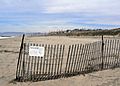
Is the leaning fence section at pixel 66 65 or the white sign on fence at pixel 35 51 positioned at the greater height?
the white sign on fence at pixel 35 51

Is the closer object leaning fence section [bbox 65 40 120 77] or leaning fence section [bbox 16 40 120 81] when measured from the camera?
leaning fence section [bbox 16 40 120 81]

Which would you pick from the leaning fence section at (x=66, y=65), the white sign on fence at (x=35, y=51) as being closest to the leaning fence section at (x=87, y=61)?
the leaning fence section at (x=66, y=65)

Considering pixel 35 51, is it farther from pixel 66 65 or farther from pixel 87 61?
pixel 87 61

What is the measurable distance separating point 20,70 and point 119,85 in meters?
3.89

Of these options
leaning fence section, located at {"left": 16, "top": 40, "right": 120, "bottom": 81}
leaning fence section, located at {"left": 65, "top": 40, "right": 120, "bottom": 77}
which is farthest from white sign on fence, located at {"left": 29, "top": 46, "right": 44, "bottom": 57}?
leaning fence section, located at {"left": 65, "top": 40, "right": 120, "bottom": 77}

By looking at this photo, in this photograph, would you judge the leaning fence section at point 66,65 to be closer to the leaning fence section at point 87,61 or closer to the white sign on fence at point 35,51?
the leaning fence section at point 87,61

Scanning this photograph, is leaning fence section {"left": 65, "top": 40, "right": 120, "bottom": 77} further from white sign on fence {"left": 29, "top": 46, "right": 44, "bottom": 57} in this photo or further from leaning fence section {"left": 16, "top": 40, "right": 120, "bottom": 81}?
white sign on fence {"left": 29, "top": 46, "right": 44, "bottom": 57}

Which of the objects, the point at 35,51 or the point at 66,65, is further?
the point at 66,65

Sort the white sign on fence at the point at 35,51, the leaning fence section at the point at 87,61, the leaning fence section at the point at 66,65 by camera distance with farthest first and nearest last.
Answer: the leaning fence section at the point at 87,61
the leaning fence section at the point at 66,65
the white sign on fence at the point at 35,51

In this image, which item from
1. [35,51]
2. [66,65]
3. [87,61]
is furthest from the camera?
[87,61]

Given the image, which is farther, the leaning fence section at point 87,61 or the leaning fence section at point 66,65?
the leaning fence section at point 87,61

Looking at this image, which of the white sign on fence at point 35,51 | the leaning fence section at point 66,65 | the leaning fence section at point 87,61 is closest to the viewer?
the white sign on fence at point 35,51

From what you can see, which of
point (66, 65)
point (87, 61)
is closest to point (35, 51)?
point (66, 65)

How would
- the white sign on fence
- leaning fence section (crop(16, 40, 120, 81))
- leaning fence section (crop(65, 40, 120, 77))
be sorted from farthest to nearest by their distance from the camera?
1. leaning fence section (crop(65, 40, 120, 77))
2. leaning fence section (crop(16, 40, 120, 81))
3. the white sign on fence
